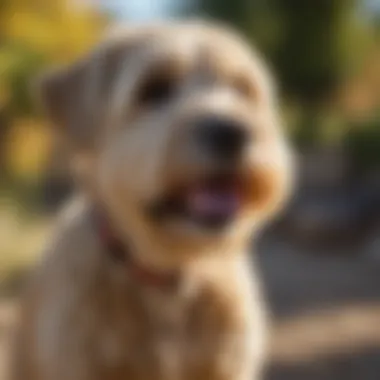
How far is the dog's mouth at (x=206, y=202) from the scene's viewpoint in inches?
86.0

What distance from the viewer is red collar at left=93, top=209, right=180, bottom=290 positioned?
7.76 feet

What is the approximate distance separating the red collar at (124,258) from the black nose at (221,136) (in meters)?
0.40

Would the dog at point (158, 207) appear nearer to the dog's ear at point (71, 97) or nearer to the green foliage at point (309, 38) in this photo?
the dog's ear at point (71, 97)

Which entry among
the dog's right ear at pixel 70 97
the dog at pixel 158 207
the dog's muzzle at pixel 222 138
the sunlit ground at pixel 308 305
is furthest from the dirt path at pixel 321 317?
the dog's muzzle at pixel 222 138

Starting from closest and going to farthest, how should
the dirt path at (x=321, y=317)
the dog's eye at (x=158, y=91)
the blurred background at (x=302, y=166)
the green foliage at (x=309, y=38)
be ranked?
the dog's eye at (x=158, y=91) < the dirt path at (x=321, y=317) < the blurred background at (x=302, y=166) < the green foliage at (x=309, y=38)

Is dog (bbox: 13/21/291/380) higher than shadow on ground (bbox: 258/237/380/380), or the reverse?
shadow on ground (bbox: 258/237/380/380)

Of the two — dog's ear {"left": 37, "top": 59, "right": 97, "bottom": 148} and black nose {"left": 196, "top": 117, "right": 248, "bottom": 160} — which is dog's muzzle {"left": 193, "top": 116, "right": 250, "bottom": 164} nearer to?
black nose {"left": 196, "top": 117, "right": 248, "bottom": 160}

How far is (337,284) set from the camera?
18.9ft

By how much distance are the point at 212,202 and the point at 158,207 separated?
124 millimetres

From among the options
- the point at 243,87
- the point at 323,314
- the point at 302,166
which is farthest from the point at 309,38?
the point at 243,87

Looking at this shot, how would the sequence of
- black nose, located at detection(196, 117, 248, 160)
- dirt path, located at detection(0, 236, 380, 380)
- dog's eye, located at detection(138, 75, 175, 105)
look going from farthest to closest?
dirt path, located at detection(0, 236, 380, 380) → dog's eye, located at detection(138, 75, 175, 105) → black nose, located at detection(196, 117, 248, 160)

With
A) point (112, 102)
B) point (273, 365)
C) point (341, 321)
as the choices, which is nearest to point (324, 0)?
point (341, 321)

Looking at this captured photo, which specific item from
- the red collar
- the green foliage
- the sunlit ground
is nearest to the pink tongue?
the red collar

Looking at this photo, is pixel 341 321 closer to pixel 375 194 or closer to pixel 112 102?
pixel 112 102
